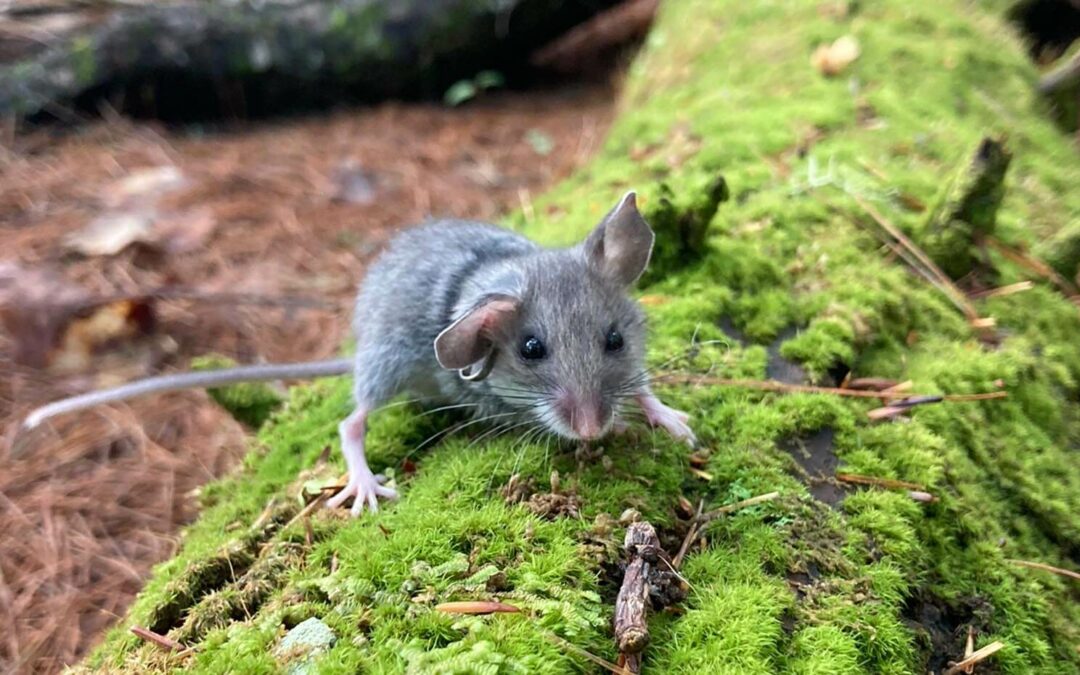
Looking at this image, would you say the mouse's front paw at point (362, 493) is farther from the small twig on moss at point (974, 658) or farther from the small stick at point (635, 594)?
the small twig on moss at point (974, 658)

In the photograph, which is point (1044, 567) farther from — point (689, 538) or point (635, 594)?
point (635, 594)

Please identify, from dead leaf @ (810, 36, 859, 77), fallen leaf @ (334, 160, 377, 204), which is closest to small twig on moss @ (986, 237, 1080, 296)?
dead leaf @ (810, 36, 859, 77)

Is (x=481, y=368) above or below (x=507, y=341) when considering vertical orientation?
below

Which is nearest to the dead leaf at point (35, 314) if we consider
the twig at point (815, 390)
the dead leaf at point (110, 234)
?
the dead leaf at point (110, 234)

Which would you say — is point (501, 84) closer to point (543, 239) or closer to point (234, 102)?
point (234, 102)

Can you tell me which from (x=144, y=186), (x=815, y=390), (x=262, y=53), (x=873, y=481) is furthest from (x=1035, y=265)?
(x=262, y=53)

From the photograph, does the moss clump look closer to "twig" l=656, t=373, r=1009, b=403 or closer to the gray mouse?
the gray mouse

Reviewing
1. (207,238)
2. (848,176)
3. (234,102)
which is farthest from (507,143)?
(848,176)
